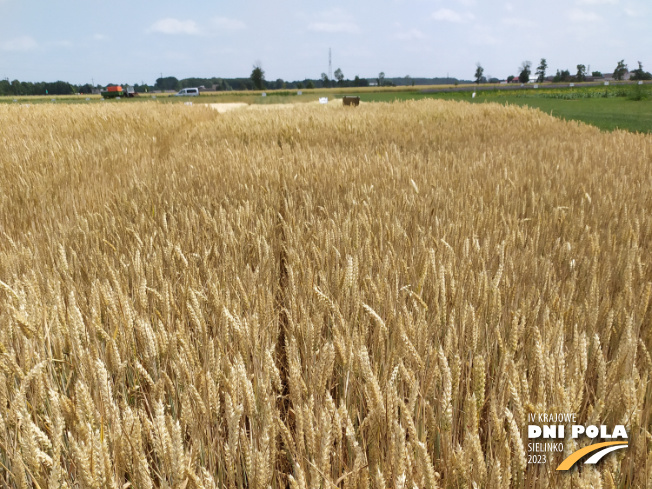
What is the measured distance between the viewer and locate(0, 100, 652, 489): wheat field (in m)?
0.76

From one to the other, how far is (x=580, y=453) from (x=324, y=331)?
0.70 m

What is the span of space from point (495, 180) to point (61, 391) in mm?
2565

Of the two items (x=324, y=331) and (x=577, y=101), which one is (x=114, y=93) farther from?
(x=324, y=331)

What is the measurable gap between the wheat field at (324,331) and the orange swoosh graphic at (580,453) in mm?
26

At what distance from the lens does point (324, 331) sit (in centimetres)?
131

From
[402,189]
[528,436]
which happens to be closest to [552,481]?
[528,436]

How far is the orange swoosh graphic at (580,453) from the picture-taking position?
730mm

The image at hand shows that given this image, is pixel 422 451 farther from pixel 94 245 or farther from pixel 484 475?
pixel 94 245

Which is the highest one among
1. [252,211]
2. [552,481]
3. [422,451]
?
[252,211]

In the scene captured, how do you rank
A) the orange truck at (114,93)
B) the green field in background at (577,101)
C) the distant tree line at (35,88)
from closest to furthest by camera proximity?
the green field in background at (577,101)
the orange truck at (114,93)
the distant tree line at (35,88)

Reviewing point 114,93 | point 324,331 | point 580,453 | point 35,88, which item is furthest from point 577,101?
point 35,88

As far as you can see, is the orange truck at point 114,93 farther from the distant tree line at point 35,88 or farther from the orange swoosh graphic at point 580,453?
the orange swoosh graphic at point 580,453

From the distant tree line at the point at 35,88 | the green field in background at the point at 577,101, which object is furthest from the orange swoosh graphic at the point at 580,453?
the distant tree line at the point at 35,88

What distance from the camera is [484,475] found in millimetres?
678
